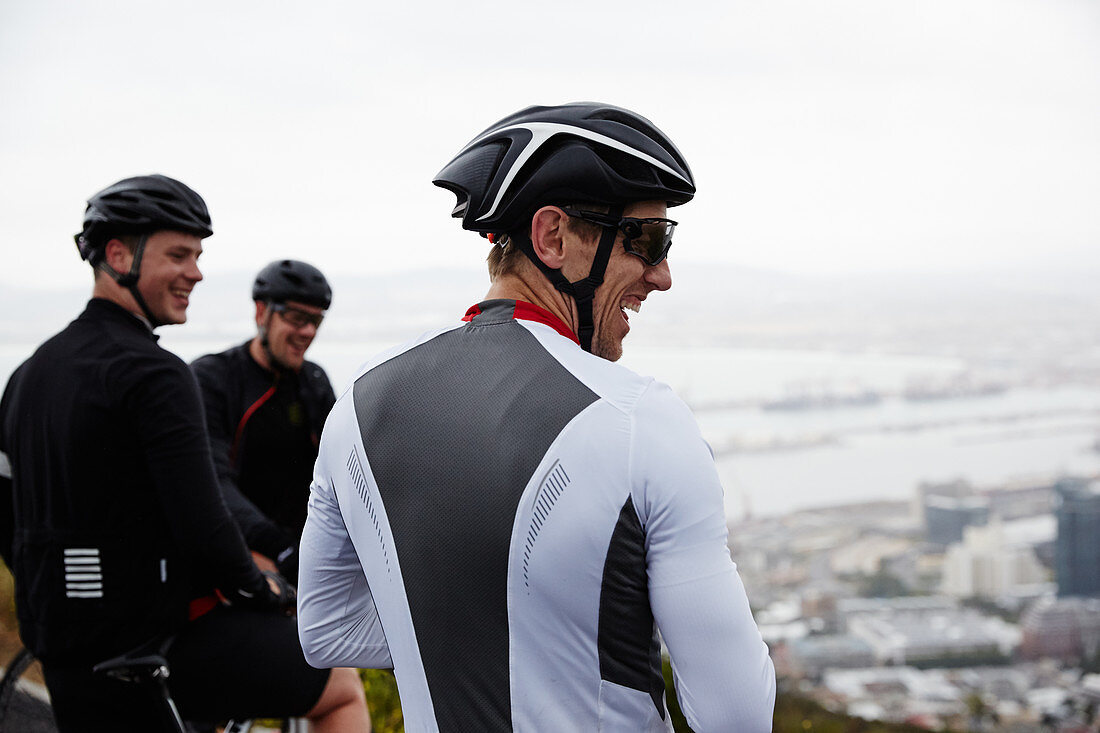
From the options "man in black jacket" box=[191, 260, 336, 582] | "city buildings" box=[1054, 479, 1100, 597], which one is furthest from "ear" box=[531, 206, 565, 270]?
"city buildings" box=[1054, 479, 1100, 597]

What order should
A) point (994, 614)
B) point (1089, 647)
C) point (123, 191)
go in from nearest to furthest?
point (123, 191) → point (1089, 647) → point (994, 614)

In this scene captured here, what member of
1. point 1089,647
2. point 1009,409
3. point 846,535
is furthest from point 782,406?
point 1089,647

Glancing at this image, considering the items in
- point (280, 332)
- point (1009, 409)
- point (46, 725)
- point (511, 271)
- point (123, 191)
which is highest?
point (123, 191)

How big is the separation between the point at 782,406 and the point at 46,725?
65273mm

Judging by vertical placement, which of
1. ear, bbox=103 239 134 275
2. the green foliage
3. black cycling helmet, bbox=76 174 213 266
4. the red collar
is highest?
black cycling helmet, bbox=76 174 213 266

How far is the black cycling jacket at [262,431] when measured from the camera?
157 inches

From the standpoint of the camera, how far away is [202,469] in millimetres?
2602

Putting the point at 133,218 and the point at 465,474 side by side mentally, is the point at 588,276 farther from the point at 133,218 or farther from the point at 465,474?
the point at 133,218

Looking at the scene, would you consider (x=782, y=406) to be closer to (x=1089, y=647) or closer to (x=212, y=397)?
(x=1089, y=647)

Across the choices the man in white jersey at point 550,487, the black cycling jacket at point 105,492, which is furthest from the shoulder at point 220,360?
the man in white jersey at point 550,487

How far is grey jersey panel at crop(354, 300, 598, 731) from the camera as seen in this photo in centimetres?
128

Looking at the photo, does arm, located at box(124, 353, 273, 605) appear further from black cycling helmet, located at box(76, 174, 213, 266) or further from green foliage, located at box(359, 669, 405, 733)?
green foliage, located at box(359, 669, 405, 733)

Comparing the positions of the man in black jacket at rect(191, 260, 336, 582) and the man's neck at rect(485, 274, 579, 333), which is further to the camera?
the man in black jacket at rect(191, 260, 336, 582)

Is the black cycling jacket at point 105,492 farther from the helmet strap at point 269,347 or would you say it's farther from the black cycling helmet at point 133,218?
the helmet strap at point 269,347
